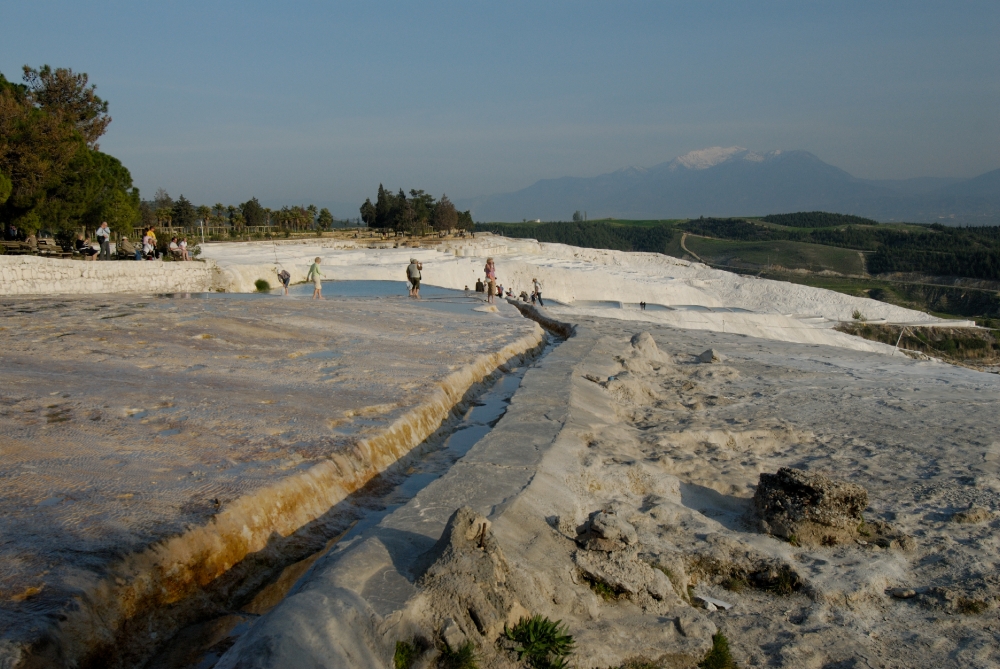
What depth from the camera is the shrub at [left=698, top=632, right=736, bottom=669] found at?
9.75ft

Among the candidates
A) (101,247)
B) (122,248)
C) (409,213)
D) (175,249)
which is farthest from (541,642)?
(409,213)

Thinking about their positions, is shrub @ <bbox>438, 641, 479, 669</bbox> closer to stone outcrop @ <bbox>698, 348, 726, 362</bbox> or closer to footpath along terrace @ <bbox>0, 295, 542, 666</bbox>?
footpath along terrace @ <bbox>0, 295, 542, 666</bbox>

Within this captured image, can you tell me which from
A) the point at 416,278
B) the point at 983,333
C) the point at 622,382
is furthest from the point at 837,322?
the point at 622,382

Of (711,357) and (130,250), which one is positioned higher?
(130,250)

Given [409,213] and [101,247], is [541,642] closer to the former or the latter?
[101,247]

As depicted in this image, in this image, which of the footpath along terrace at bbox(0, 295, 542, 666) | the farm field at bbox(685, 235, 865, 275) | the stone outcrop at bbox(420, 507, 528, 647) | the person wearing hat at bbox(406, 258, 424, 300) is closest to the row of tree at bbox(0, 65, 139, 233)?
the person wearing hat at bbox(406, 258, 424, 300)

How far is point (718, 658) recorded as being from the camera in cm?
301

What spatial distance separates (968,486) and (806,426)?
176 centimetres

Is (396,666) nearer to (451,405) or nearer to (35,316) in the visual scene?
(451,405)

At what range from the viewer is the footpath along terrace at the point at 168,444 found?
300 centimetres

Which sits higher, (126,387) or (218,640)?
(126,387)

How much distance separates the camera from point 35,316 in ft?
29.8

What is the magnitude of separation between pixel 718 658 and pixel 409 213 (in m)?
57.2

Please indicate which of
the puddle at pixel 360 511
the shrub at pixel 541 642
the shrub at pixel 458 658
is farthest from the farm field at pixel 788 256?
the shrub at pixel 458 658
